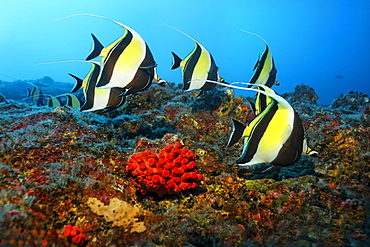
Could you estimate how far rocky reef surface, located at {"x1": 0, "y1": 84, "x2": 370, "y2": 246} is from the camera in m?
1.92

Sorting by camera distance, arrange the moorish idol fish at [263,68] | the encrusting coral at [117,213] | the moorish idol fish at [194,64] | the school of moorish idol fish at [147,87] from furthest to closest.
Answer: the moorish idol fish at [263,68]
the moorish idol fish at [194,64]
the encrusting coral at [117,213]
the school of moorish idol fish at [147,87]

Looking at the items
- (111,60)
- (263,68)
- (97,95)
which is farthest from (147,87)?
(263,68)

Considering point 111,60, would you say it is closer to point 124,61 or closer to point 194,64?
point 124,61

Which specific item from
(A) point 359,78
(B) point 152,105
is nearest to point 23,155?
(B) point 152,105

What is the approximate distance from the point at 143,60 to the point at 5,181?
1.87 meters

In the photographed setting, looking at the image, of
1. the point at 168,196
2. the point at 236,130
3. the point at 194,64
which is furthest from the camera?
the point at 194,64

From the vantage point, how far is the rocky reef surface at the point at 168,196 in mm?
1920

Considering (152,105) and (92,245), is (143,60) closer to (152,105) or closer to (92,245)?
(92,245)

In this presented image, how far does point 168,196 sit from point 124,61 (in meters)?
1.73

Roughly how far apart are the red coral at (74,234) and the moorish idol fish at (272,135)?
154cm

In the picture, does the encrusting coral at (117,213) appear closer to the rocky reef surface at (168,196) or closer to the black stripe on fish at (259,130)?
the rocky reef surface at (168,196)

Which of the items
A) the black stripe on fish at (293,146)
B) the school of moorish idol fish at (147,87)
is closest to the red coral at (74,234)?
the school of moorish idol fish at (147,87)

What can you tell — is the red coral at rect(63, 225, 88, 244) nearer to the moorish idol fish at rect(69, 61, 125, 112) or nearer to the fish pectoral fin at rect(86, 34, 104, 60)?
the moorish idol fish at rect(69, 61, 125, 112)

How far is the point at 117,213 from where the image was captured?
2188 millimetres
